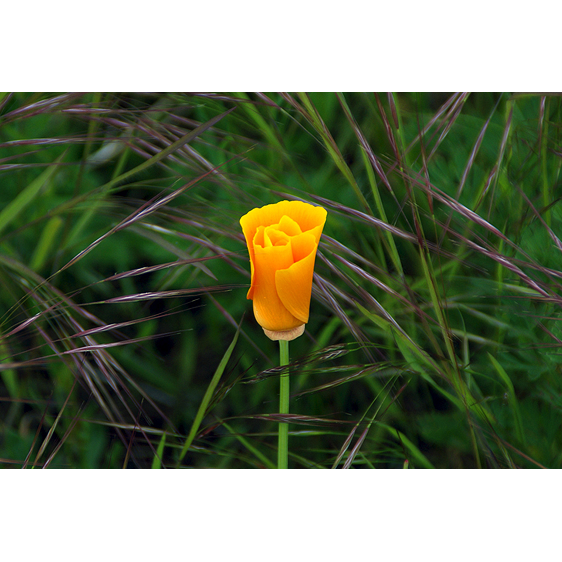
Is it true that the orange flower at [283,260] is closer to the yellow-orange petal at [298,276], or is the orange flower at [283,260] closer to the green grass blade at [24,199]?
the yellow-orange petal at [298,276]

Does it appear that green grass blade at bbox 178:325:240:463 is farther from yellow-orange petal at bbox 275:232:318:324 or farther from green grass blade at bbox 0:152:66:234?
green grass blade at bbox 0:152:66:234

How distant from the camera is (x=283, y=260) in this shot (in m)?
0.50

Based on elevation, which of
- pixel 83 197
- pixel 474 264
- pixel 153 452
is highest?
pixel 83 197

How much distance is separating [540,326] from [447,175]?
0.26 m

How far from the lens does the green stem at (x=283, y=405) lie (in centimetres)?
60

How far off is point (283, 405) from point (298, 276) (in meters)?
0.21

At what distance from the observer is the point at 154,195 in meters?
0.62

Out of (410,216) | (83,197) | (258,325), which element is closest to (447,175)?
(410,216)

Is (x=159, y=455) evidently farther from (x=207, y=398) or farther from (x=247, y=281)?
(x=247, y=281)

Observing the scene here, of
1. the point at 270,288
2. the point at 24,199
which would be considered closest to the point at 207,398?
the point at 270,288

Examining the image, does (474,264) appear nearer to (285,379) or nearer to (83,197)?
(285,379)

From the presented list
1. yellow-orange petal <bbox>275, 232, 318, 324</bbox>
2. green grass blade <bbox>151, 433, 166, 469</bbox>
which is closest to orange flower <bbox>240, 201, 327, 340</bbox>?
yellow-orange petal <bbox>275, 232, 318, 324</bbox>

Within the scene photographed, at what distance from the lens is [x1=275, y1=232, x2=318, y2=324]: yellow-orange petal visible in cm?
50

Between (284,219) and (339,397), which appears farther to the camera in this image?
(339,397)
